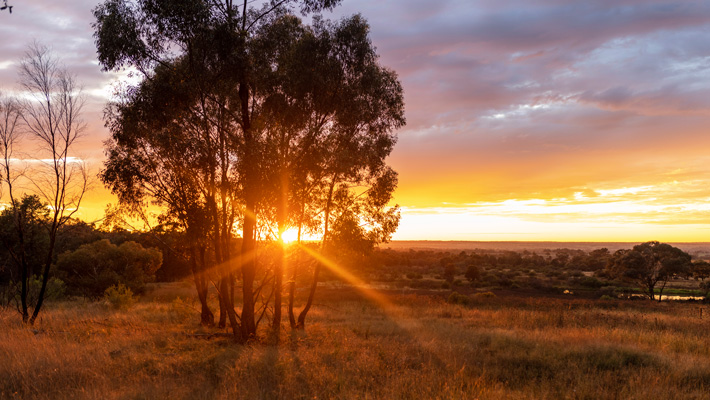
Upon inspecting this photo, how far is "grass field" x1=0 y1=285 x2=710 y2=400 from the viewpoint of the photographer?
8.55 metres

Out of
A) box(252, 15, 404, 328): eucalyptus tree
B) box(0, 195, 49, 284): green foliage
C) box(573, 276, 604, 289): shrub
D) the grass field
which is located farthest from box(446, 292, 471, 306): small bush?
box(573, 276, 604, 289): shrub

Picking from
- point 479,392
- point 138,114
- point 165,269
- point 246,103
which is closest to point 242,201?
point 246,103

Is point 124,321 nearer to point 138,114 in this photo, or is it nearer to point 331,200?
point 138,114

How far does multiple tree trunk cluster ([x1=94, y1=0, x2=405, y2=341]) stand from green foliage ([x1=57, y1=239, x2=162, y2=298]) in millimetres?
20156

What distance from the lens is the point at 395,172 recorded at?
19.0 meters

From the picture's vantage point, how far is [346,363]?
10.6 metres

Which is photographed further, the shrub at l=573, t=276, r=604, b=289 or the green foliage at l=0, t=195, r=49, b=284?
the shrub at l=573, t=276, r=604, b=289

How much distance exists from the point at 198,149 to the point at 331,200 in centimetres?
622

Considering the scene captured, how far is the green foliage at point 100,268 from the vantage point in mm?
33969

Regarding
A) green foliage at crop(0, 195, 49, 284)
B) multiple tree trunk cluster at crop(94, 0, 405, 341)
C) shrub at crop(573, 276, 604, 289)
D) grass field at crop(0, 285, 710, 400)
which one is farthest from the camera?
shrub at crop(573, 276, 604, 289)

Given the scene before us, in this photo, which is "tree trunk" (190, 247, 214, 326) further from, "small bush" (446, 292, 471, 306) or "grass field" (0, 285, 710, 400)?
"small bush" (446, 292, 471, 306)

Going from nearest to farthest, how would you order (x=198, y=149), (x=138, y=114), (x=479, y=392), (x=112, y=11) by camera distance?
(x=479, y=392), (x=112, y=11), (x=198, y=149), (x=138, y=114)

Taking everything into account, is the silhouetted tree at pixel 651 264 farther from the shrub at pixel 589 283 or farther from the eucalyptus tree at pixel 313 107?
the eucalyptus tree at pixel 313 107

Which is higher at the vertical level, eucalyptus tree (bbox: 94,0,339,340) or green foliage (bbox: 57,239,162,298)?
eucalyptus tree (bbox: 94,0,339,340)
